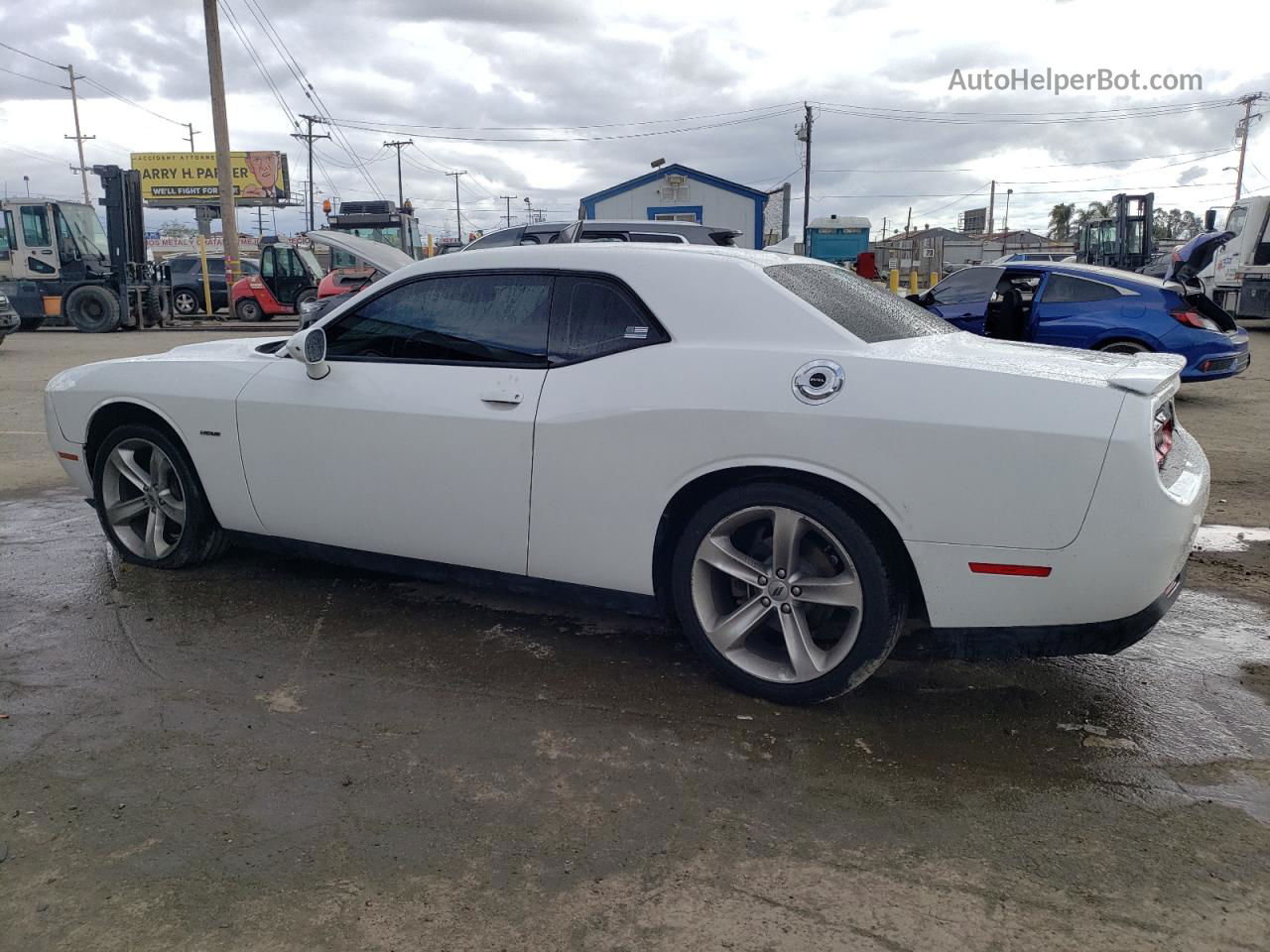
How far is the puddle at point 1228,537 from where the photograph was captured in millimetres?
5098

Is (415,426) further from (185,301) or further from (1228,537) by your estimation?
(185,301)

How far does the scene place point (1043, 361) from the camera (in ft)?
10.5

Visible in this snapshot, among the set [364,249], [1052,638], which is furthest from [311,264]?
[1052,638]

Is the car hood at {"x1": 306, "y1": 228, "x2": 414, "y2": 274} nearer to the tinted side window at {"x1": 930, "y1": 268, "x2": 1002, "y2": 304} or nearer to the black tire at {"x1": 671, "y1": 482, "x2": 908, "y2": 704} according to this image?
the black tire at {"x1": 671, "y1": 482, "x2": 908, "y2": 704}

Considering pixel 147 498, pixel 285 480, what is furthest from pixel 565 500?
pixel 147 498

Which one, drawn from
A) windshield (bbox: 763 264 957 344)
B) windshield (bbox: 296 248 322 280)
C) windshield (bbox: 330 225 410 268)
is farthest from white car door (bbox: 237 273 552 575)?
windshield (bbox: 330 225 410 268)

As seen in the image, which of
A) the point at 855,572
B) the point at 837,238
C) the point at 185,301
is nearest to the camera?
the point at 855,572

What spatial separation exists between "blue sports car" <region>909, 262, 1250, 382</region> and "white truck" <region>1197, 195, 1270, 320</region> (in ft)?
38.7

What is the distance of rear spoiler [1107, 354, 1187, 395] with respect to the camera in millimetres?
2822

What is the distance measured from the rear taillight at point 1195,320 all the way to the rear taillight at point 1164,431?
666 centimetres

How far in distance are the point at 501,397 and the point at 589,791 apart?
145 cm

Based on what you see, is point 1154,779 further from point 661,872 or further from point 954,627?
point 661,872

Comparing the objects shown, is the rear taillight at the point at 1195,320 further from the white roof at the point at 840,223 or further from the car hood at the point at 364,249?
the white roof at the point at 840,223

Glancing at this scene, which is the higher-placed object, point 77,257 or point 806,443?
point 77,257
